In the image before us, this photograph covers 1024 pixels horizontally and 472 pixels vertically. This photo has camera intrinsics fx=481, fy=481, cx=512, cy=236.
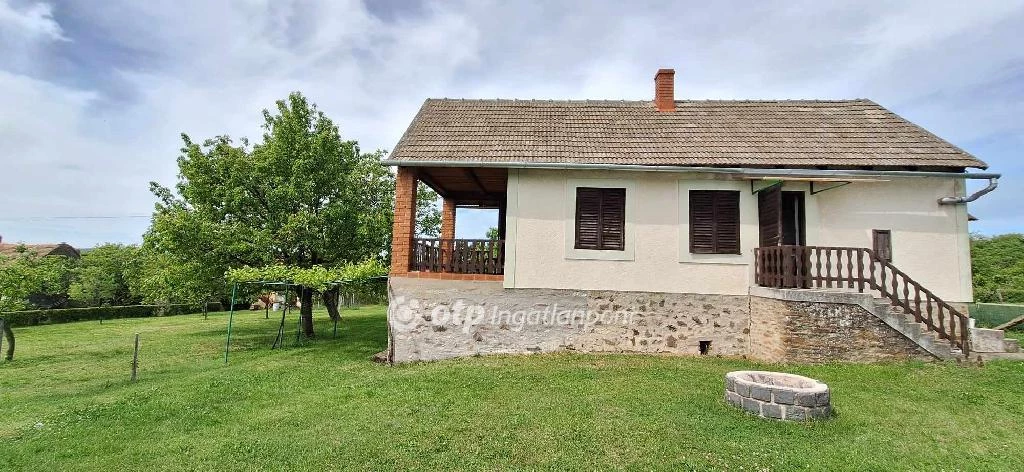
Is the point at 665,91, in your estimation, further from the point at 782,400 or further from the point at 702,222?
the point at 782,400

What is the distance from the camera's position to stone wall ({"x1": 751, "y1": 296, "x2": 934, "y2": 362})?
834 cm

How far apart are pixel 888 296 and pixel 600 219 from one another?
5211 millimetres

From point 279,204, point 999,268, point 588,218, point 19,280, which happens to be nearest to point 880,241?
point 588,218

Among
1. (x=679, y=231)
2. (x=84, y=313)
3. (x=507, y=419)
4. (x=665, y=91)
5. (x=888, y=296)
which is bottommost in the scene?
(x=84, y=313)

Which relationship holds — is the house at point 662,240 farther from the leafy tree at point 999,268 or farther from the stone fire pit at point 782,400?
the leafy tree at point 999,268

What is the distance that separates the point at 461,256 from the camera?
9992 mm

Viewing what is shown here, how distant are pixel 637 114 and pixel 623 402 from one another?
7782 mm

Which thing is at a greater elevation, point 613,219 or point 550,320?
point 613,219

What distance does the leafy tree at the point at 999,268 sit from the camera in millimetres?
23047

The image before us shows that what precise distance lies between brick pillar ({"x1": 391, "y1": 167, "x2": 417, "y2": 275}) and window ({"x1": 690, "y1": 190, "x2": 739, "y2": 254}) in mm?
5791

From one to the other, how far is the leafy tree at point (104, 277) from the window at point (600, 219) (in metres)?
30.1

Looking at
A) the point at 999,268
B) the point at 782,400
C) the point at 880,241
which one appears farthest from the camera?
the point at 999,268

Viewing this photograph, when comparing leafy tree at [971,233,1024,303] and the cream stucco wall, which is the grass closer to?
the cream stucco wall

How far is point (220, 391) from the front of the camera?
312 inches
